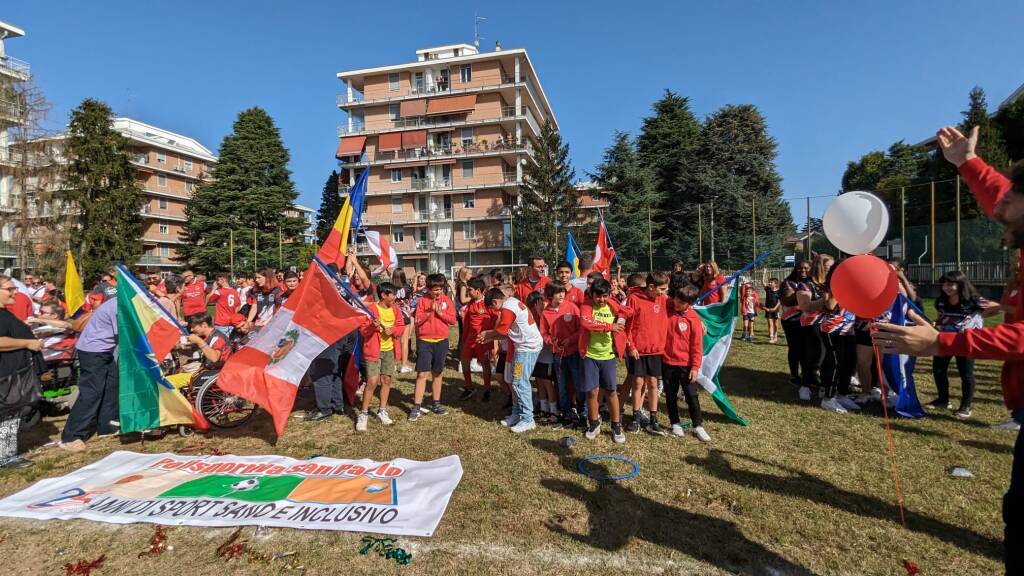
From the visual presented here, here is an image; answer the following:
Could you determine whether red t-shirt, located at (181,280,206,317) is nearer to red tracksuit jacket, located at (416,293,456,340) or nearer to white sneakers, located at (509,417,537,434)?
red tracksuit jacket, located at (416,293,456,340)

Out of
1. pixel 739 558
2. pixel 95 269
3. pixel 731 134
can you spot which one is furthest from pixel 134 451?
pixel 731 134

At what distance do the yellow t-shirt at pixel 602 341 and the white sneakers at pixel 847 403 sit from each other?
379 centimetres

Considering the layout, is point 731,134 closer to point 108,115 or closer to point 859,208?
point 859,208

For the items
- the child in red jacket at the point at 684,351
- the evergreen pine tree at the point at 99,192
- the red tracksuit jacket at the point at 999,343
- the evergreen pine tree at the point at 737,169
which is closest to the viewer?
the red tracksuit jacket at the point at 999,343

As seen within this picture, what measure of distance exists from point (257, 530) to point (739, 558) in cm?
369

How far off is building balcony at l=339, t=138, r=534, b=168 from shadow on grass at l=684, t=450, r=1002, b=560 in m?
41.9

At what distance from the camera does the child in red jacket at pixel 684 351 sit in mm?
5949

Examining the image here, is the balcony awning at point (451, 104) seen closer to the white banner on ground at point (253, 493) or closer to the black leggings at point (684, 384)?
the black leggings at point (684, 384)

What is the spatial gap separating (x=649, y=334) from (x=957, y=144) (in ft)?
11.9

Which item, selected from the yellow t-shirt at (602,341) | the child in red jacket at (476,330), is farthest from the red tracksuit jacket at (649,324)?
the child in red jacket at (476,330)

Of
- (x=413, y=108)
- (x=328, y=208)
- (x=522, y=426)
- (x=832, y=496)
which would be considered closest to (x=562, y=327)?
(x=522, y=426)

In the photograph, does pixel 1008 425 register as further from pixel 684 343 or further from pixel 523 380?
pixel 523 380

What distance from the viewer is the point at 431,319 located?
711 cm

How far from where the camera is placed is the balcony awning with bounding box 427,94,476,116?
148ft
